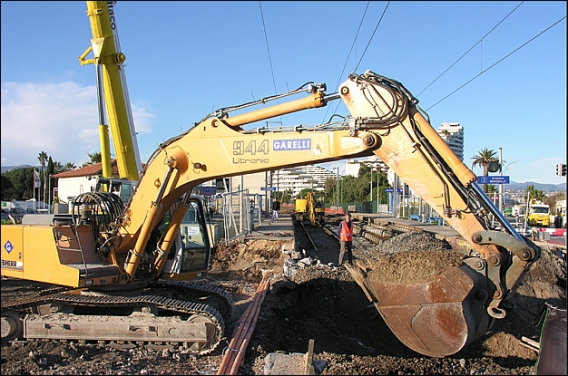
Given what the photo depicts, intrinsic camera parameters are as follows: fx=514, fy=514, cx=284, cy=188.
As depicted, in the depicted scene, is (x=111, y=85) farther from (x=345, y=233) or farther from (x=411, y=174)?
(x=411, y=174)

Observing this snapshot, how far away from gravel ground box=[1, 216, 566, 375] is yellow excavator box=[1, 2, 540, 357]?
427 mm

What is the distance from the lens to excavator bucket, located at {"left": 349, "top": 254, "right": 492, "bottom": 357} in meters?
6.07

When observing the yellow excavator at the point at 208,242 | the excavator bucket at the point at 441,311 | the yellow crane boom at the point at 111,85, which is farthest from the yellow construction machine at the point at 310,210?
the excavator bucket at the point at 441,311

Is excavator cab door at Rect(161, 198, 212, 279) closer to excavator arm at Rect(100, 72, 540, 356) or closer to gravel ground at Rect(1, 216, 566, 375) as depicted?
gravel ground at Rect(1, 216, 566, 375)

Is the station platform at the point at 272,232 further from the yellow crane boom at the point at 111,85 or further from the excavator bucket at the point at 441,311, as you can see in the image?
the excavator bucket at the point at 441,311

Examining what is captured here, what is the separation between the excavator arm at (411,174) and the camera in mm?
6109

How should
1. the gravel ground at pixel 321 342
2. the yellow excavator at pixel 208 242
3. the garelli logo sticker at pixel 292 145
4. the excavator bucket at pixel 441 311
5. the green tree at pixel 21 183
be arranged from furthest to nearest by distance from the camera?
1. the green tree at pixel 21 183
2. the garelli logo sticker at pixel 292 145
3. the gravel ground at pixel 321 342
4. the yellow excavator at pixel 208 242
5. the excavator bucket at pixel 441 311

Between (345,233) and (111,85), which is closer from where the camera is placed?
(111,85)

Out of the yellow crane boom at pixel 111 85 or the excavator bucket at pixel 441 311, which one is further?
the yellow crane boom at pixel 111 85

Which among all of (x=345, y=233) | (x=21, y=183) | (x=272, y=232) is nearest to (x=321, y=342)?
(x=345, y=233)

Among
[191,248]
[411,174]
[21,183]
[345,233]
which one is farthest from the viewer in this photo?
[21,183]

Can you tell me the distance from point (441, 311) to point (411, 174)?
170 centimetres

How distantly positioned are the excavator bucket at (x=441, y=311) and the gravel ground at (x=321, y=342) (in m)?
0.55

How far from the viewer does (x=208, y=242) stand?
9266 millimetres
